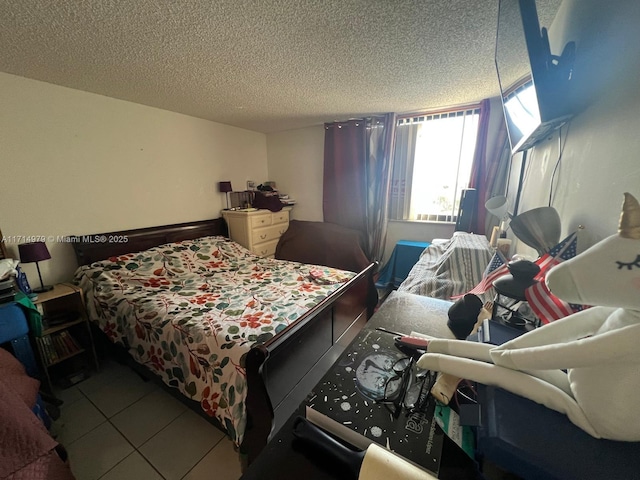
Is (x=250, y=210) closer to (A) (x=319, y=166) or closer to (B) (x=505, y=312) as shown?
(A) (x=319, y=166)

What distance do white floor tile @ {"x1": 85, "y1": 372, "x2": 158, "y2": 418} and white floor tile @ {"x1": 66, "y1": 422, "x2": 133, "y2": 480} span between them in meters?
0.14

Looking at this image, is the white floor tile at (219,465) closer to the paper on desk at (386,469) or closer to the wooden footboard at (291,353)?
the wooden footboard at (291,353)

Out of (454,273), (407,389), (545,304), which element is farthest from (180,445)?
(454,273)

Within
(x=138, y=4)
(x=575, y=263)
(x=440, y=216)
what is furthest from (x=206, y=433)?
(x=440, y=216)

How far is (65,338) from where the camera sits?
1869 mm

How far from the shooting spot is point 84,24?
1.21 m

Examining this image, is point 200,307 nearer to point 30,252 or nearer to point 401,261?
point 30,252

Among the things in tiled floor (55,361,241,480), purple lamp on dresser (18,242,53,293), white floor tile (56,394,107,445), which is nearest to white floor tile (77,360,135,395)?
tiled floor (55,361,241,480)

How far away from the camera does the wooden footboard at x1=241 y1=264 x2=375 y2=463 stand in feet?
3.66

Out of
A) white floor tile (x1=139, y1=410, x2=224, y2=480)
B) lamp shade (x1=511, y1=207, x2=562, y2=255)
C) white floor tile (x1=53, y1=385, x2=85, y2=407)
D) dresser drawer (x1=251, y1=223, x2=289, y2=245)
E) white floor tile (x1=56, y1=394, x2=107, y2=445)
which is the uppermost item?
lamp shade (x1=511, y1=207, x2=562, y2=255)

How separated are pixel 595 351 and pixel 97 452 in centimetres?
222

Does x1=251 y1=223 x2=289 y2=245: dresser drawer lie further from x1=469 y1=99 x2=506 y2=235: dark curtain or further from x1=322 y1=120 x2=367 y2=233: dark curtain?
x1=469 y1=99 x2=506 y2=235: dark curtain

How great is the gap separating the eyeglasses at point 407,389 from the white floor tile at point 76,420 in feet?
6.50

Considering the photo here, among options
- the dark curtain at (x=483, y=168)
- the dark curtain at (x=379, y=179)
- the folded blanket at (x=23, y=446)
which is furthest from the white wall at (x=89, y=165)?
the dark curtain at (x=483, y=168)
